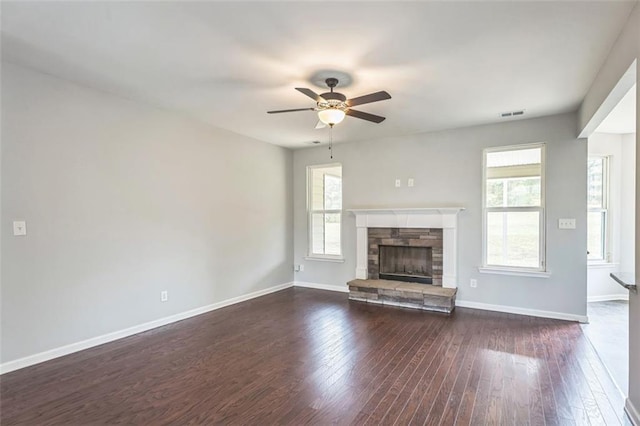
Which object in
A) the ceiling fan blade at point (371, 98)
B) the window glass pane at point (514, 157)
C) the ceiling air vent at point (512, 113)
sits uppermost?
the ceiling air vent at point (512, 113)

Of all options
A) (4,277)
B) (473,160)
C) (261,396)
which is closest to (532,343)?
(473,160)

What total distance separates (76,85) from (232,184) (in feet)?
7.55

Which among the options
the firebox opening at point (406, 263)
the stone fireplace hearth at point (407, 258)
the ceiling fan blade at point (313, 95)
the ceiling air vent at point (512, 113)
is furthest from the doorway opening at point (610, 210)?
the ceiling fan blade at point (313, 95)

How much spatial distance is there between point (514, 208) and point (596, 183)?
2.11 meters

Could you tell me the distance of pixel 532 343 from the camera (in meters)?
3.55

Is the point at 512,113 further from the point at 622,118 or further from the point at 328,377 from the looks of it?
the point at 328,377

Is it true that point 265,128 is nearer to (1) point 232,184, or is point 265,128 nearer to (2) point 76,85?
(1) point 232,184

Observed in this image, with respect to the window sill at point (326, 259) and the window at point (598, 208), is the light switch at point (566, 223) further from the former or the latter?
the window sill at point (326, 259)

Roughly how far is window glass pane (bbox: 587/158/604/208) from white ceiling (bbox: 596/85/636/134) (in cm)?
52

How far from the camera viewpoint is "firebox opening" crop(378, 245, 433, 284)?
211 inches

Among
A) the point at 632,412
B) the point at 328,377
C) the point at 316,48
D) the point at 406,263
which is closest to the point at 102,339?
the point at 328,377

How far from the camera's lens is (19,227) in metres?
3.00

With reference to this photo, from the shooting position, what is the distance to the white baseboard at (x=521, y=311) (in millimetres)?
4309

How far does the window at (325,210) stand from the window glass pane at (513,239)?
2.46 meters
